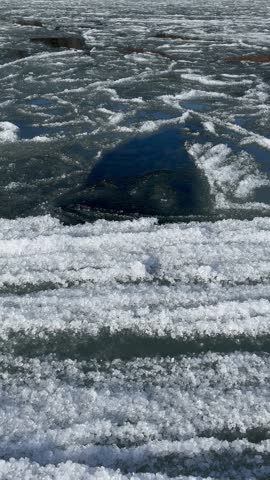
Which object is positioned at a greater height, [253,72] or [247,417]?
[253,72]

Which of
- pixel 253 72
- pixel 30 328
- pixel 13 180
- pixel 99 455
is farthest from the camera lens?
pixel 253 72

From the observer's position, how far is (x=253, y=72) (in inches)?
249

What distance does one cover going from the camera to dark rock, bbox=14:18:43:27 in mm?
10078

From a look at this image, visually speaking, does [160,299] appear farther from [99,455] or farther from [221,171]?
[221,171]

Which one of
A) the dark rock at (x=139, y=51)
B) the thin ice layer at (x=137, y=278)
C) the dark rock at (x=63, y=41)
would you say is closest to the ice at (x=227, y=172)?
the thin ice layer at (x=137, y=278)

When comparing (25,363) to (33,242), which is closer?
(25,363)

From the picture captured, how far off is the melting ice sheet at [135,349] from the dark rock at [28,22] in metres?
9.06

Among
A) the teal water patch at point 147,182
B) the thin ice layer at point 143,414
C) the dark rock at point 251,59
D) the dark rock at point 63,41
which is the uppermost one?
the dark rock at point 63,41

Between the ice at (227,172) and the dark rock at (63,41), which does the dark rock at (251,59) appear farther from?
the ice at (227,172)

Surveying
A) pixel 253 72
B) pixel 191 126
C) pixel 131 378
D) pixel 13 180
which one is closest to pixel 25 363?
pixel 131 378

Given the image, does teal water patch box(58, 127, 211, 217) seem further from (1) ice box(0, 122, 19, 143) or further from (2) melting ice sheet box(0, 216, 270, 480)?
(1) ice box(0, 122, 19, 143)

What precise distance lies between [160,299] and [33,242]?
0.82m

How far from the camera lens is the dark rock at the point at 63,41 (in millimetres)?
Result: 7979

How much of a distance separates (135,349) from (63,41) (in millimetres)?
7936
